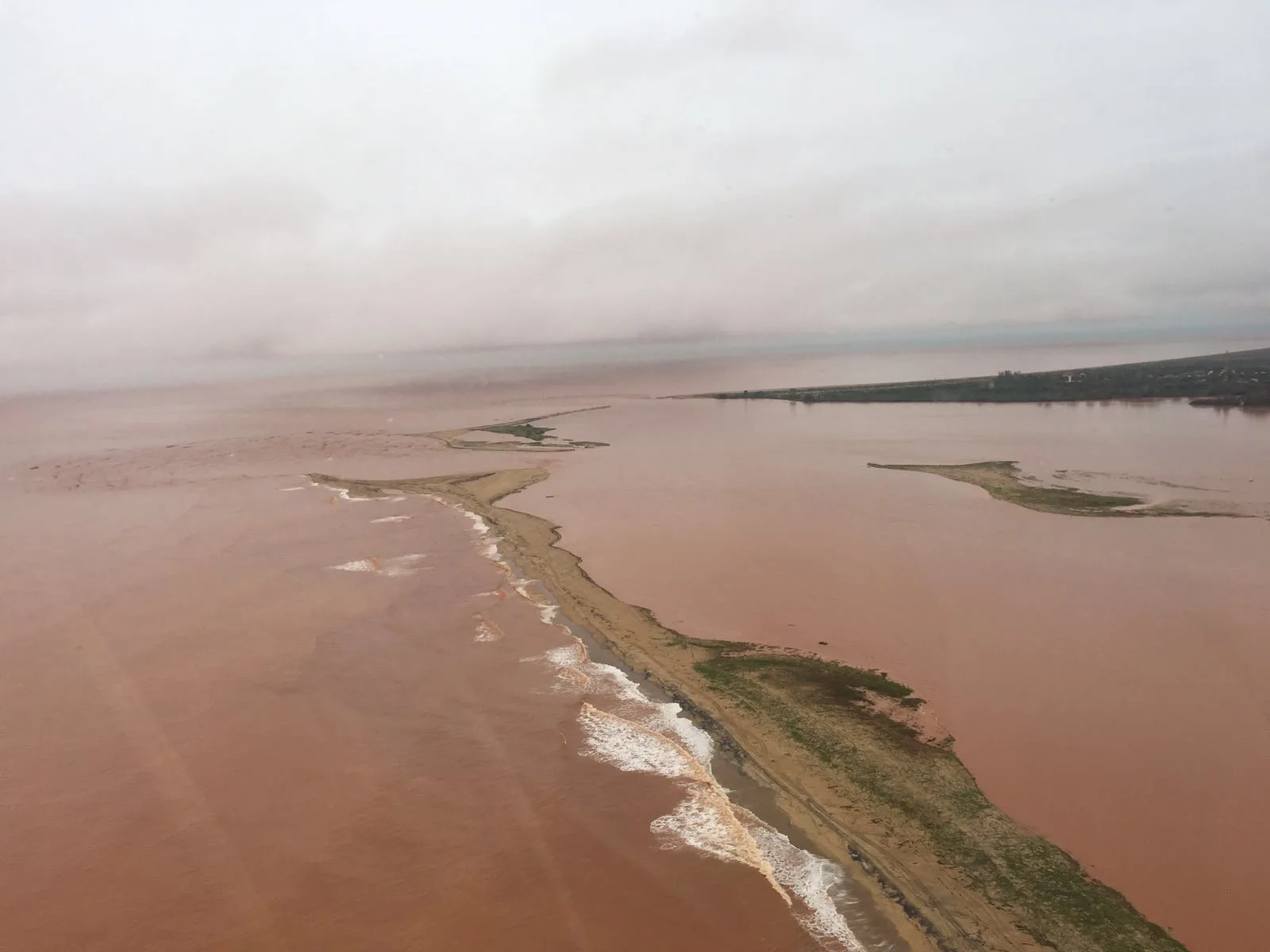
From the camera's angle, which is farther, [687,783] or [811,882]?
[687,783]

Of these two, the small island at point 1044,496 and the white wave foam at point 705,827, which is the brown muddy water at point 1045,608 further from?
the white wave foam at point 705,827

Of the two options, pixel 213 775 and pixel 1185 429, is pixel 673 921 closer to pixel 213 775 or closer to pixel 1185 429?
pixel 213 775

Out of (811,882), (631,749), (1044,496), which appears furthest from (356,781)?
(1044,496)

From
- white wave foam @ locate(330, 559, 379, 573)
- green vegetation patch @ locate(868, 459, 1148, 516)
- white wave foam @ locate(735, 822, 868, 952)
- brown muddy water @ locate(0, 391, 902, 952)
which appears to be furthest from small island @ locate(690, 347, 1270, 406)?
white wave foam @ locate(735, 822, 868, 952)

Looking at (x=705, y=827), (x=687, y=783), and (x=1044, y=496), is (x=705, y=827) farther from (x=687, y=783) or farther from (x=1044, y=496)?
(x=1044, y=496)

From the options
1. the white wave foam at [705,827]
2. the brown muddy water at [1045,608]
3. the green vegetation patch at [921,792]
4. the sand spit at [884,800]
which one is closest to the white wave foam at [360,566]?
the brown muddy water at [1045,608]

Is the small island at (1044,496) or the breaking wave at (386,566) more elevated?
the small island at (1044,496)

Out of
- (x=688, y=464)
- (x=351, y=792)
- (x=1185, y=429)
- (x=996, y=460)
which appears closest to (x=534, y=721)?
(x=351, y=792)
